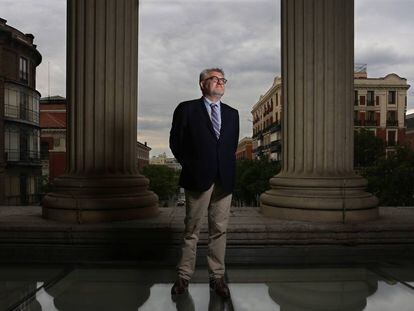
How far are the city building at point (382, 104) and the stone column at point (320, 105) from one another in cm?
5937

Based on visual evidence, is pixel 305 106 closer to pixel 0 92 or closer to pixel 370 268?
pixel 370 268

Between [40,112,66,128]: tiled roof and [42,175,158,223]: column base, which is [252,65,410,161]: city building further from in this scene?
[42,175,158,223]: column base

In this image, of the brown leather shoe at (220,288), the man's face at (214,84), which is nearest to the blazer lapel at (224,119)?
the man's face at (214,84)

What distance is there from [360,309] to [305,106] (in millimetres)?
3132

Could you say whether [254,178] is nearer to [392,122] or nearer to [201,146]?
[392,122]

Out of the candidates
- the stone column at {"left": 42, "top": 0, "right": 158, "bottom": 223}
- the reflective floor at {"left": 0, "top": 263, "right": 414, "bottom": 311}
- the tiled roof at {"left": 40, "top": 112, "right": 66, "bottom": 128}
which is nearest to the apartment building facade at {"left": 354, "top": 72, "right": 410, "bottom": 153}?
the tiled roof at {"left": 40, "top": 112, "right": 66, "bottom": 128}

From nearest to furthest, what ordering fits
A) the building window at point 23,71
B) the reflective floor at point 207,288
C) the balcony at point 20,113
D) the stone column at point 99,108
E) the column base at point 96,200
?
the reflective floor at point 207,288, the column base at point 96,200, the stone column at point 99,108, the balcony at point 20,113, the building window at point 23,71

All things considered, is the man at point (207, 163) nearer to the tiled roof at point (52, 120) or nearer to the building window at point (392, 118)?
the tiled roof at point (52, 120)

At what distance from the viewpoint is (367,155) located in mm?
47656

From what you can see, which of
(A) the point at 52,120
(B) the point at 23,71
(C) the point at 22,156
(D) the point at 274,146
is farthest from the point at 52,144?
(D) the point at 274,146

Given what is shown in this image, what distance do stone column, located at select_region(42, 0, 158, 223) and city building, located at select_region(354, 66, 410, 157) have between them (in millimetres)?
60394

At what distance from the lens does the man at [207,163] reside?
3666mm

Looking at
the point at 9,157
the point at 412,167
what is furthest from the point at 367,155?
the point at 9,157

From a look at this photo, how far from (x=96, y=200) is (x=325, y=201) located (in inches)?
116
